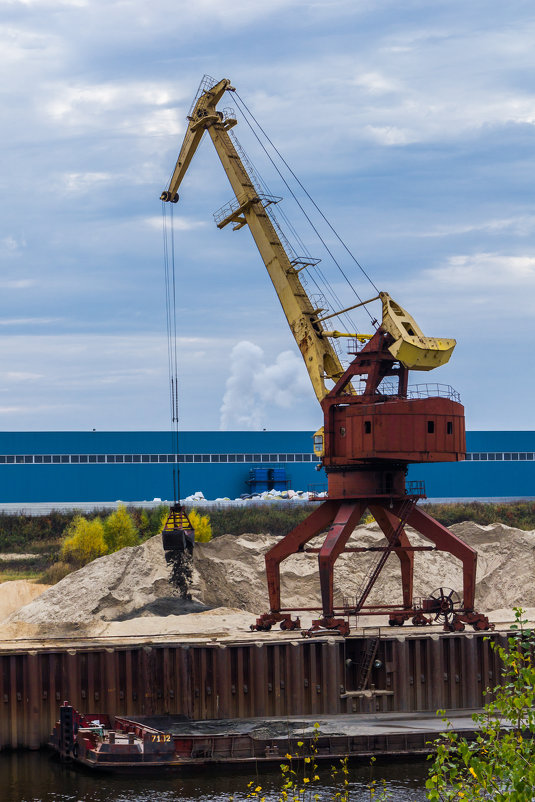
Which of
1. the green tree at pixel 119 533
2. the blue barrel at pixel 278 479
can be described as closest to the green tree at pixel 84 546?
the green tree at pixel 119 533

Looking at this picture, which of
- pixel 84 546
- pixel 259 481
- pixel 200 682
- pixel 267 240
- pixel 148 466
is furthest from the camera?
pixel 259 481

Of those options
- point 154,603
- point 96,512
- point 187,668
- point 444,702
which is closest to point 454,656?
point 444,702

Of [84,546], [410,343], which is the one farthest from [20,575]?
[410,343]

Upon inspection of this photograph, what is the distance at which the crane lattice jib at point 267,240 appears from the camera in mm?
38094

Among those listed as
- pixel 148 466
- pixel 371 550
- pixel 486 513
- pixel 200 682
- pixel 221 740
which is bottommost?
pixel 221 740

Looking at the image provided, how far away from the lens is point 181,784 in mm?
23312

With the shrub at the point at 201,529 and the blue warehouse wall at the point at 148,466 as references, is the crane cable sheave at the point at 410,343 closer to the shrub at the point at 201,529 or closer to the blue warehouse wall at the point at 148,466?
the shrub at the point at 201,529

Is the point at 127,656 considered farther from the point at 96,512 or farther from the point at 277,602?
the point at 96,512

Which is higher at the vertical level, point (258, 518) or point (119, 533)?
point (258, 518)

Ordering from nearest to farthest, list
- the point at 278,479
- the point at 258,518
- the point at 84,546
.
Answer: the point at 84,546, the point at 258,518, the point at 278,479

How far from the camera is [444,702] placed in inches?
1157

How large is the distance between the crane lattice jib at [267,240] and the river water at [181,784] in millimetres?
16298

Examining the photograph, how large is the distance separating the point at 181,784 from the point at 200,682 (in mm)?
4904

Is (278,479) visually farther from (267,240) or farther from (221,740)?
(221,740)
